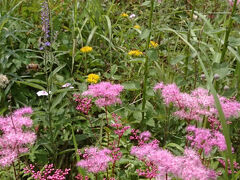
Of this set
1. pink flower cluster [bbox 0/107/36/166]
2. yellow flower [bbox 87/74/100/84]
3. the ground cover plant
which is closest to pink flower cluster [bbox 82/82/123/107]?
the ground cover plant

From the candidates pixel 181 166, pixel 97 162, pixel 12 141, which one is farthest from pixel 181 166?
pixel 12 141

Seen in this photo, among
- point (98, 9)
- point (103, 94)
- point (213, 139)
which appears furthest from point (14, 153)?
point (98, 9)

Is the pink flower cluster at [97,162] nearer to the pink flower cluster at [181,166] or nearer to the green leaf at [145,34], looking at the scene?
the pink flower cluster at [181,166]

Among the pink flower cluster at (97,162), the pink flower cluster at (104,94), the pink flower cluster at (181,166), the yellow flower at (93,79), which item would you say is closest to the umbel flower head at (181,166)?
the pink flower cluster at (181,166)

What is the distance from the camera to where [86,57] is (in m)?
3.09

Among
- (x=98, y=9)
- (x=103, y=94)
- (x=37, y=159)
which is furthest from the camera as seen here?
(x=98, y=9)

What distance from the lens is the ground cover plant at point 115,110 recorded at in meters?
1.42

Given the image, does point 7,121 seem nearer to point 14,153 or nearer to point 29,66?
point 14,153

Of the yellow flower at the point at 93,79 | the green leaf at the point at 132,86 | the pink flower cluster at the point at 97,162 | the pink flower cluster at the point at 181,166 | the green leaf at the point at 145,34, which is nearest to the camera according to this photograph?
the pink flower cluster at the point at 181,166

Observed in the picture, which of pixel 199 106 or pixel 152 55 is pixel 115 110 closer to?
pixel 152 55

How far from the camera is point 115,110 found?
7.09 feet

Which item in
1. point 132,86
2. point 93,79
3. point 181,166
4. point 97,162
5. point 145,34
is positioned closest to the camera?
point 181,166

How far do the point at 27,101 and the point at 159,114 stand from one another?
1.05 meters

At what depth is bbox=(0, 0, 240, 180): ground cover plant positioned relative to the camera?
1416 mm
